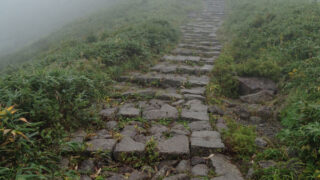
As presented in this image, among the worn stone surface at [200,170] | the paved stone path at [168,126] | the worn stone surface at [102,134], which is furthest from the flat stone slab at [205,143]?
the worn stone surface at [102,134]

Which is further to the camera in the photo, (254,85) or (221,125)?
(254,85)

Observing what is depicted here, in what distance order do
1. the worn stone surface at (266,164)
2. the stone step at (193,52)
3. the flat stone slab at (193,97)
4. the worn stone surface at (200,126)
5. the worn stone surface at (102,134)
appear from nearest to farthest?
the worn stone surface at (266,164) → the worn stone surface at (102,134) → the worn stone surface at (200,126) → the flat stone slab at (193,97) → the stone step at (193,52)

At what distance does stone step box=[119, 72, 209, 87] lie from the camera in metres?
5.62

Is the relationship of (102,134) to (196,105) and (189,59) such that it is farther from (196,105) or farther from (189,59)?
(189,59)

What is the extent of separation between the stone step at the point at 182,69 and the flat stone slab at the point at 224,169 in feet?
10.5

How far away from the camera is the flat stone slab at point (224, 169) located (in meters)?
2.95

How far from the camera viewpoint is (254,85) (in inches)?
212

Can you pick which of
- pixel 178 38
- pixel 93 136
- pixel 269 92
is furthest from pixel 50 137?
pixel 178 38

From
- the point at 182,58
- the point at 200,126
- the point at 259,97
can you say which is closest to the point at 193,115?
the point at 200,126

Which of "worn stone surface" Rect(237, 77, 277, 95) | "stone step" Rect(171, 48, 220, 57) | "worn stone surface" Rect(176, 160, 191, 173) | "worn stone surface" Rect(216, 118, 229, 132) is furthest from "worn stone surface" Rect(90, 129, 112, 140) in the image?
"stone step" Rect(171, 48, 220, 57)

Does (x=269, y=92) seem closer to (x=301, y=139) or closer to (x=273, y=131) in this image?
(x=273, y=131)

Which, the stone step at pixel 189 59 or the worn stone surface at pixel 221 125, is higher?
the stone step at pixel 189 59

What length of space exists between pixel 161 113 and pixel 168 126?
1.26ft

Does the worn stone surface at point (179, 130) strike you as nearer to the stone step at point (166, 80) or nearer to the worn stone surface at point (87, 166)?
the worn stone surface at point (87, 166)
